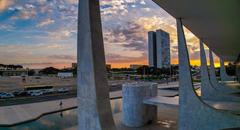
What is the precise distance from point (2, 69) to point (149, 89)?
77779mm

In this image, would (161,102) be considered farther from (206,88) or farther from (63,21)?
(63,21)

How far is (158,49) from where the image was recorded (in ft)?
222

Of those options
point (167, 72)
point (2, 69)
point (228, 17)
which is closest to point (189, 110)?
point (228, 17)

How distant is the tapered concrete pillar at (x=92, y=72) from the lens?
6288 mm

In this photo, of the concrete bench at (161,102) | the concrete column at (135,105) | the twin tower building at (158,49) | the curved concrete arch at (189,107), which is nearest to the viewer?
the curved concrete arch at (189,107)

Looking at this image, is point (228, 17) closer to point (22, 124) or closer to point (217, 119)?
point (217, 119)

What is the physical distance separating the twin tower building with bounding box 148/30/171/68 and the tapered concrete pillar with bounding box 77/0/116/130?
60.4m

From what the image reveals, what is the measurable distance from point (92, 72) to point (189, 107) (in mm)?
5573

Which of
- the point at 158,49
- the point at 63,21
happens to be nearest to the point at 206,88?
the point at 63,21

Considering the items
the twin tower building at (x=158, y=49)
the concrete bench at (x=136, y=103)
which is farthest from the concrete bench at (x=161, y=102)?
the twin tower building at (x=158, y=49)

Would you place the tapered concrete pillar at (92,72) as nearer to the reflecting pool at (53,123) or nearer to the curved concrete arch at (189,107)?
the curved concrete arch at (189,107)

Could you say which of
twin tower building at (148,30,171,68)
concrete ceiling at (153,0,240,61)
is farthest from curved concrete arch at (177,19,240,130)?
twin tower building at (148,30,171,68)

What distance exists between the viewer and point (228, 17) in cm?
900

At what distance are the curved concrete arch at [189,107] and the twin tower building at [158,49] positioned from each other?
186 feet
